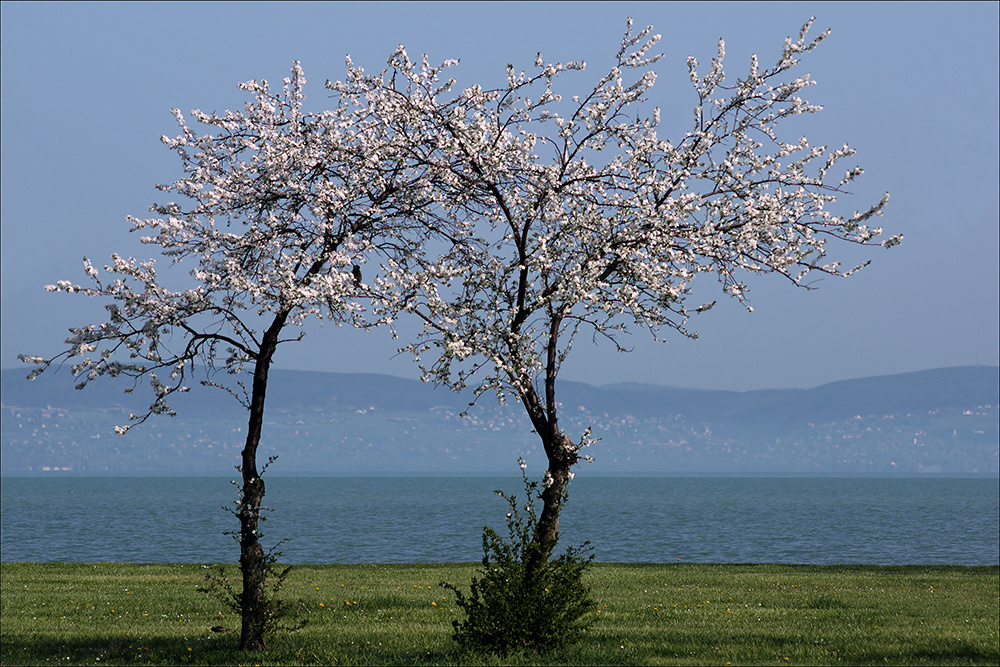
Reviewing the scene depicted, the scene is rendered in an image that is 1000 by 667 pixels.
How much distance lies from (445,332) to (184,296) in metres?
4.12

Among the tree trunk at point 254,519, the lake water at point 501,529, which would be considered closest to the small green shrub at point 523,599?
the tree trunk at point 254,519

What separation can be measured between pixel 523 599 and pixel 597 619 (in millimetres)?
1284

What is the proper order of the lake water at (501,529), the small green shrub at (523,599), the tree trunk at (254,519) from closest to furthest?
1. the small green shrub at (523,599)
2. the tree trunk at (254,519)
3. the lake water at (501,529)

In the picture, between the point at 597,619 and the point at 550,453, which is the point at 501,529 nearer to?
the point at 597,619

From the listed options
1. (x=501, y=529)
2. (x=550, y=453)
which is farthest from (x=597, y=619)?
(x=501, y=529)

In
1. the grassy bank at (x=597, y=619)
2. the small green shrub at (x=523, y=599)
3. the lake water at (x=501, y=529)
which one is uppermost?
the small green shrub at (x=523, y=599)

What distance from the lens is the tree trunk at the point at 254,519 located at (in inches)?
533

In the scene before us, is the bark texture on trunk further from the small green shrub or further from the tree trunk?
the tree trunk

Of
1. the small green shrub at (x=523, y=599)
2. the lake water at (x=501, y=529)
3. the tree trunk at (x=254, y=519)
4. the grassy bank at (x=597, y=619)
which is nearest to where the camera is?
the small green shrub at (x=523, y=599)

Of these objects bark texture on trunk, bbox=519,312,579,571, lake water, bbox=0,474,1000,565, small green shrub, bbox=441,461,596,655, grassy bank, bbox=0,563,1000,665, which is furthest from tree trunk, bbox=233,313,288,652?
lake water, bbox=0,474,1000,565

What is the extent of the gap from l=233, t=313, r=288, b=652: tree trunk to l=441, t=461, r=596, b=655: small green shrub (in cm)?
285

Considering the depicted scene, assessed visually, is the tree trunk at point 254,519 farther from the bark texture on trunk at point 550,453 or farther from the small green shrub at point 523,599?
the bark texture on trunk at point 550,453

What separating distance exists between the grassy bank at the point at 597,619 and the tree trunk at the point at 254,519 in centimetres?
49

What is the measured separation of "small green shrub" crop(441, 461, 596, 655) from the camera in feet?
44.1
